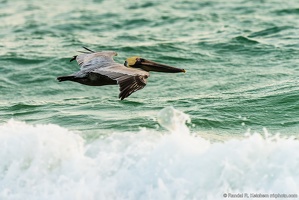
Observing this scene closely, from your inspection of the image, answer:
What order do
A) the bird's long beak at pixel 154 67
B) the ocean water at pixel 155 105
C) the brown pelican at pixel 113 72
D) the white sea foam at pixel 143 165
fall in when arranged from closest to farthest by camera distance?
the brown pelican at pixel 113 72 < the white sea foam at pixel 143 165 < the ocean water at pixel 155 105 < the bird's long beak at pixel 154 67

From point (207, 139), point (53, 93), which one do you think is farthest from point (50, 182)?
point (53, 93)

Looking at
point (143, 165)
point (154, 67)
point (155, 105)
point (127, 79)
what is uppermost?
point (127, 79)

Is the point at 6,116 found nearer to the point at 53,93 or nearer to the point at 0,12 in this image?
the point at 53,93

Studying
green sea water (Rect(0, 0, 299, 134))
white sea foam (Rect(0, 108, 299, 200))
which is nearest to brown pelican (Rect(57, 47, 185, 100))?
white sea foam (Rect(0, 108, 299, 200))

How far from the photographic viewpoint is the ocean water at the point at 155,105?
8.19m

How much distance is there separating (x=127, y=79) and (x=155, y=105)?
4.08 m

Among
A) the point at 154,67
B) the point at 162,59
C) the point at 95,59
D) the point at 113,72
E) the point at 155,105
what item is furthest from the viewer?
the point at 162,59

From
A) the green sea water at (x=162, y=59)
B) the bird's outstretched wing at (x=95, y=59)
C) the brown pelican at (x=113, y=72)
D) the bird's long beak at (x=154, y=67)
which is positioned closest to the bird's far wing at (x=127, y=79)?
the brown pelican at (x=113, y=72)

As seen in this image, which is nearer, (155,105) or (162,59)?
(155,105)

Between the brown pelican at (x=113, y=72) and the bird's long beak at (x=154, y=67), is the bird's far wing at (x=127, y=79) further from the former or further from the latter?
the bird's long beak at (x=154, y=67)

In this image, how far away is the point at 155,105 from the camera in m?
11.8

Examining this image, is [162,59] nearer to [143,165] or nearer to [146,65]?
[146,65]

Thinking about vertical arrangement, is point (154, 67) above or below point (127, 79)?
below

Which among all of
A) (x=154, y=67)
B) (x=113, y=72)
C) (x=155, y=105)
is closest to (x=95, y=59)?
(x=154, y=67)
